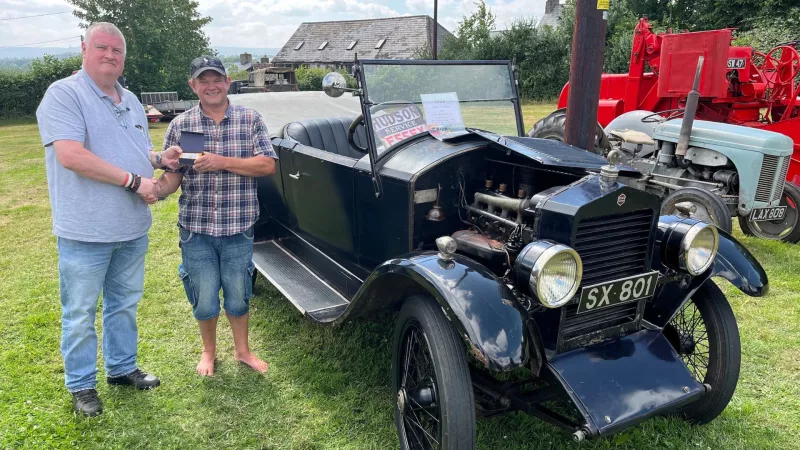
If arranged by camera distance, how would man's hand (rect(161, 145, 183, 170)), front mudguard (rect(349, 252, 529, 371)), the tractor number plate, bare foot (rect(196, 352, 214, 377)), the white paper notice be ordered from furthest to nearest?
the tractor number plate < bare foot (rect(196, 352, 214, 377)) < the white paper notice < man's hand (rect(161, 145, 183, 170)) < front mudguard (rect(349, 252, 529, 371))

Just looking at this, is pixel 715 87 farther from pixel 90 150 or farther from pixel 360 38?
pixel 360 38

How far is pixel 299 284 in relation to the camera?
11.5 ft

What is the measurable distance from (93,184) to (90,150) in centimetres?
16

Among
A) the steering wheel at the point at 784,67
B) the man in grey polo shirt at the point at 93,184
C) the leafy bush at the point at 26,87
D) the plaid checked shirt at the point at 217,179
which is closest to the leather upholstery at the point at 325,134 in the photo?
the plaid checked shirt at the point at 217,179

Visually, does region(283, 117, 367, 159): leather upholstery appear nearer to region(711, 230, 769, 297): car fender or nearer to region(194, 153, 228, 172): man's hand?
region(194, 153, 228, 172): man's hand

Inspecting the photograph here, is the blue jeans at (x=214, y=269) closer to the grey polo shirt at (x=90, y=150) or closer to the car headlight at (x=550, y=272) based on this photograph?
the grey polo shirt at (x=90, y=150)

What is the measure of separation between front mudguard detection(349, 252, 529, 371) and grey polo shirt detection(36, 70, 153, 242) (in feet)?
4.33

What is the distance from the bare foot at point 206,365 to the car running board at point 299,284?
57 centimetres

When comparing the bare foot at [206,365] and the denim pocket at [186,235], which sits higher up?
the denim pocket at [186,235]

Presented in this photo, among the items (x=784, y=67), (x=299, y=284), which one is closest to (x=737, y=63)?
(x=784, y=67)

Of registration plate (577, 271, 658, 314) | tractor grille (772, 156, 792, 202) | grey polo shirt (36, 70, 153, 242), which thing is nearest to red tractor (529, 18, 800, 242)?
tractor grille (772, 156, 792, 202)

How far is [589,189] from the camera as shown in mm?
2186

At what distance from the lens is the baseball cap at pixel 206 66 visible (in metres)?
2.75

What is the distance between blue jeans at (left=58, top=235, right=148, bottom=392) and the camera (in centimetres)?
261
